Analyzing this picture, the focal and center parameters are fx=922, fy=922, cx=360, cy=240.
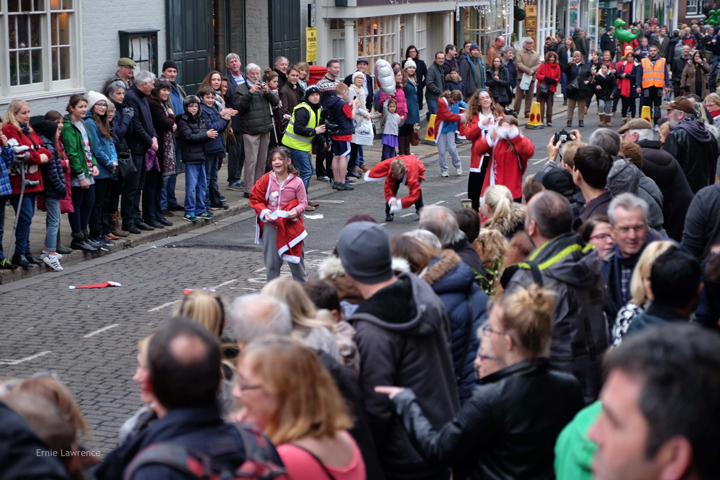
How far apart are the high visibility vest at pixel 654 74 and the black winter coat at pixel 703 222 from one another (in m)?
18.9

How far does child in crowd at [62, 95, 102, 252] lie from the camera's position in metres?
11.3

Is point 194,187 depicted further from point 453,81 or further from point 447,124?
point 453,81

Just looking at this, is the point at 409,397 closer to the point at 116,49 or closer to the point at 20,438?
the point at 20,438

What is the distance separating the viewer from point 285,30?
21062mm

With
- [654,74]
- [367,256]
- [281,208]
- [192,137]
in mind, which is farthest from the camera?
[654,74]

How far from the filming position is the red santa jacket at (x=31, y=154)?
34.2 feet

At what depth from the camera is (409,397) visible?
3.73 m

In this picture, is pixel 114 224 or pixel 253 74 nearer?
pixel 114 224

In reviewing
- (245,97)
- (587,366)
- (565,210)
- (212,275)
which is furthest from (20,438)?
(245,97)

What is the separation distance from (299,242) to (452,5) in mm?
19501

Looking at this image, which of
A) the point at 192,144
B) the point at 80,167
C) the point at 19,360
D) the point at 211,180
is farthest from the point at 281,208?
the point at 211,180

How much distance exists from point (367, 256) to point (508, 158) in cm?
726

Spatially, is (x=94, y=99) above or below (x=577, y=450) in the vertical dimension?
above

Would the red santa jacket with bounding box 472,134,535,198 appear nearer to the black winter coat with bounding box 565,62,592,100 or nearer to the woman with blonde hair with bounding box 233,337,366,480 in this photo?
the woman with blonde hair with bounding box 233,337,366,480
